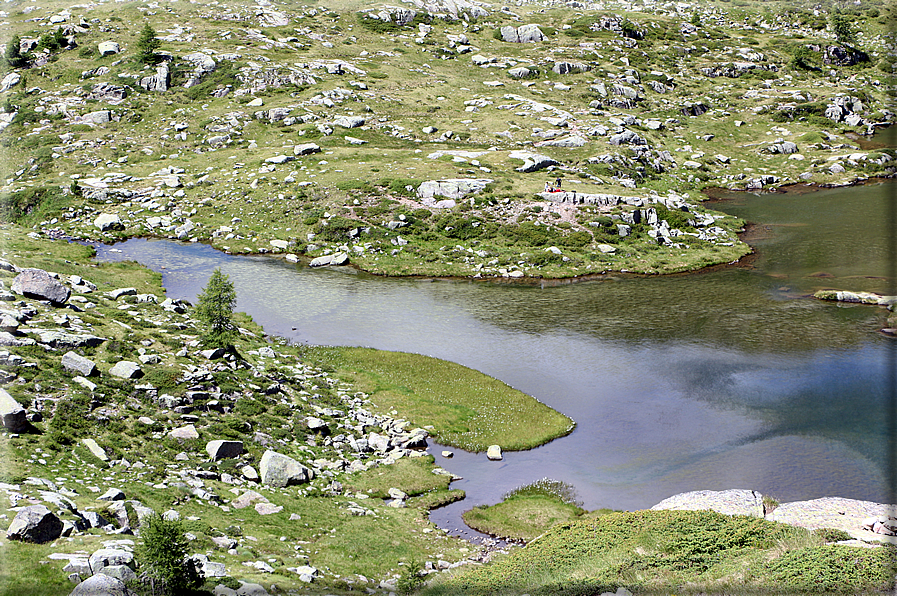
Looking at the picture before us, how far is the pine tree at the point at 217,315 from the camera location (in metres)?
41.9

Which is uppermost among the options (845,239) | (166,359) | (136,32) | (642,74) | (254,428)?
(136,32)

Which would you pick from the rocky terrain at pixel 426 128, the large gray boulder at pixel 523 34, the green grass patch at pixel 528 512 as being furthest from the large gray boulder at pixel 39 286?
the large gray boulder at pixel 523 34

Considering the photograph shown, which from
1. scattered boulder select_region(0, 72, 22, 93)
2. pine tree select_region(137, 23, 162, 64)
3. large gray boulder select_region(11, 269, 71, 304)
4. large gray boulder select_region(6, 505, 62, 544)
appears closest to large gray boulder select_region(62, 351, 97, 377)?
large gray boulder select_region(11, 269, 71, 304)

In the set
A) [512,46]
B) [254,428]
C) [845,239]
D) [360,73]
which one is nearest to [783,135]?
[845,239]

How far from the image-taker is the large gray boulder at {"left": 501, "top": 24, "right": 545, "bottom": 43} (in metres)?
152

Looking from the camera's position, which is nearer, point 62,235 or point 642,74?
point 62,235

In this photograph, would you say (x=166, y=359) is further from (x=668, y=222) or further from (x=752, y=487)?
(x=668, y=222)

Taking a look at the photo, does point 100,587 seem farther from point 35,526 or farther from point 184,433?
point 184,433

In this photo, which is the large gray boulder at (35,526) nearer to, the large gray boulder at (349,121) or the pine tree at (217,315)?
the pine tree at (217,315)

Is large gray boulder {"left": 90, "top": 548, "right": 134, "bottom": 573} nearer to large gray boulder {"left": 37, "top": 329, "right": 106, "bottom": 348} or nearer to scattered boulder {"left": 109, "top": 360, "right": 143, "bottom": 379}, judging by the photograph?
scattered boulder {"left": 109, "top": 360, "right": 143, "bottom": 379}

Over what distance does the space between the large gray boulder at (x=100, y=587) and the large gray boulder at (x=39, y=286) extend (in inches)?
1145

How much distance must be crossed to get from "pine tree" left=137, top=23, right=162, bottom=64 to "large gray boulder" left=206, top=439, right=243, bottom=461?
350 ft

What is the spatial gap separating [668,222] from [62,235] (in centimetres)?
7773

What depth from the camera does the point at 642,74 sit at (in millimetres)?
138625
